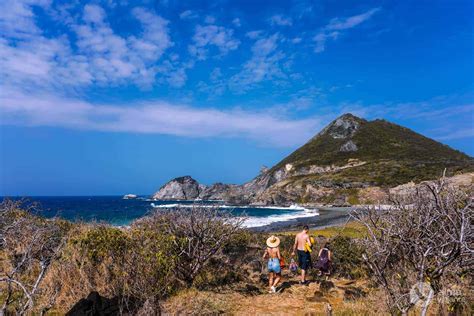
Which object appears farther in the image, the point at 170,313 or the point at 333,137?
the point at 333,137

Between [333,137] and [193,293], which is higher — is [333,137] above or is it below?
above

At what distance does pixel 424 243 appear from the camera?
5566mm

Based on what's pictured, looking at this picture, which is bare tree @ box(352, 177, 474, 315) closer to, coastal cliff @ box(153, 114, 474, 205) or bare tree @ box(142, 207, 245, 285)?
bare tree @ box(142, 207, 245, 285)

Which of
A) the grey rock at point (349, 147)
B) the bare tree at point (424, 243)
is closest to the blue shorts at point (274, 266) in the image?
the bare tree at point (424, 243)

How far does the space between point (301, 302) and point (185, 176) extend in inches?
6334

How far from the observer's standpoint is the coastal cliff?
8969 centimetres

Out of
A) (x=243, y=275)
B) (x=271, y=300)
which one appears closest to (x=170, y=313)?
(x=271, y=300)

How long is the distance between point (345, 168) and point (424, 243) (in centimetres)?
10947

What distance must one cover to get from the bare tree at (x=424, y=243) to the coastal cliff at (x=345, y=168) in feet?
197

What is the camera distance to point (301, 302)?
9.00 m

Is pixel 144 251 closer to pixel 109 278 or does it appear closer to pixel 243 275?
pixel 109 278

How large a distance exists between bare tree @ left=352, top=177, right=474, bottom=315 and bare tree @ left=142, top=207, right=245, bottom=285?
4829 mm

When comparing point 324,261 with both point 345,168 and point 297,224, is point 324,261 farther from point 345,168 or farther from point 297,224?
point 345,168

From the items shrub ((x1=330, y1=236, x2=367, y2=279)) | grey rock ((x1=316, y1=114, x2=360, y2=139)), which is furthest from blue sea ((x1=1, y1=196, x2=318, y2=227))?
grey rock ((x1=316, y1=114, x2=360, y2=139))
